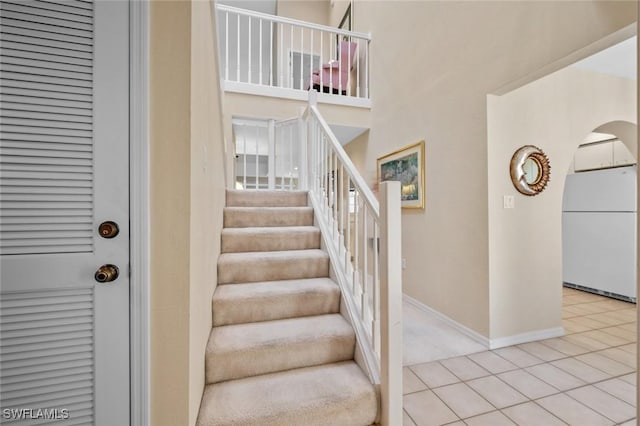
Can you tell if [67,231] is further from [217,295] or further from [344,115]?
[344,115]

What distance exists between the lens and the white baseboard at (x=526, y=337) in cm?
228

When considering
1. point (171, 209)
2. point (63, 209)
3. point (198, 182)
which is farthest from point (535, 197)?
point (63, 209)

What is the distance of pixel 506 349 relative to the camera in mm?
2256

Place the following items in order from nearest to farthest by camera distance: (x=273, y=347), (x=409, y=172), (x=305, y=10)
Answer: (x=273, y=347) → (x=409, y=172) → (x=305, y=10)

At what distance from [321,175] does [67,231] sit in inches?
74.3

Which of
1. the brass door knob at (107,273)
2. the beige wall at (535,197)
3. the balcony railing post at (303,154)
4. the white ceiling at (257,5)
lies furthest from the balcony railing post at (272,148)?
the white ceiling at (257,5)

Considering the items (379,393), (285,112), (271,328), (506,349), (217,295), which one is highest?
(285,112)

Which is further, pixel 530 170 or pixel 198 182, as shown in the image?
pixel 530 170

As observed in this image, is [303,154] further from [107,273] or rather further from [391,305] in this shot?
[107,273]

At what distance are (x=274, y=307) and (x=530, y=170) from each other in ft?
7.98

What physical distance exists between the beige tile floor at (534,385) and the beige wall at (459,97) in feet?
1.32

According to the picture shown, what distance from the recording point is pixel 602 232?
11.7 feet

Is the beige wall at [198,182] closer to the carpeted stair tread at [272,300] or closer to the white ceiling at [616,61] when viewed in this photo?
the carpeted stair tread at [272,300]

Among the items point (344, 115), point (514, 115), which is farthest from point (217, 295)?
point (344, 115)
